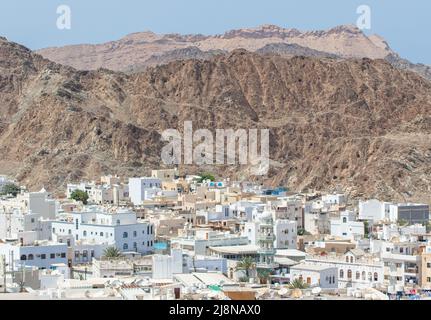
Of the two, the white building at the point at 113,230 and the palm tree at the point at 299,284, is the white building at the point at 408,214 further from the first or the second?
the palm tree at the point at 299,284

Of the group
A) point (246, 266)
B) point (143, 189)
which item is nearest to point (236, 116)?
point (143, 189)

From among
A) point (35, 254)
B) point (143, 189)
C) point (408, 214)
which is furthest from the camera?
point (143, 189)

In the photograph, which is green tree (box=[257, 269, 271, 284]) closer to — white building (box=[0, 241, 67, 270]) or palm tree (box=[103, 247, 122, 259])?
palm tree (box=[103, 247, 122, 259])

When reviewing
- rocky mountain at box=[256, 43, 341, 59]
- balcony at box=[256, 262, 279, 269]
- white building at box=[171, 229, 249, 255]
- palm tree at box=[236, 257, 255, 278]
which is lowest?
balcony at box=[256, 262, 279, 269]

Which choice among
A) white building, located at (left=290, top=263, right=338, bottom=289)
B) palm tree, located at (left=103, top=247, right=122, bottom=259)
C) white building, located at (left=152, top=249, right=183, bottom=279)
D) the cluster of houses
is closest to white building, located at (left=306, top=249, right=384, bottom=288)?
the cluster of houses

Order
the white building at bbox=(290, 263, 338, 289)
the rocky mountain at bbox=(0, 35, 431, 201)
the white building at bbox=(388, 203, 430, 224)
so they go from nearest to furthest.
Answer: the white building at bbox=(290, 263, 338, 289) < the white building at bbox=(388, 203, 430, 224) < the rocky mountain at bbox=(0, 35, 431, 201)

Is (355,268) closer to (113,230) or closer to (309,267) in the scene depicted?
(309,267)

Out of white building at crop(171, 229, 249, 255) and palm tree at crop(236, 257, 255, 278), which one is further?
white building at crop(171, 229, 249, 255)
